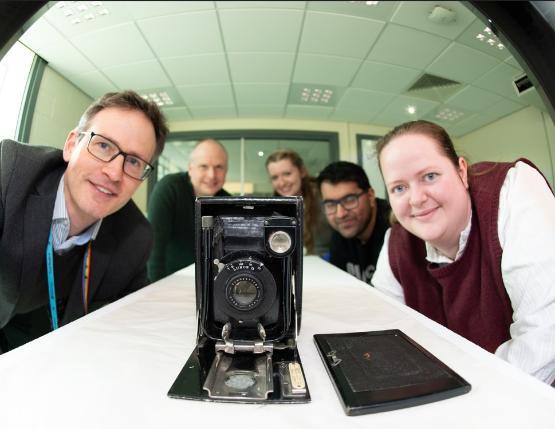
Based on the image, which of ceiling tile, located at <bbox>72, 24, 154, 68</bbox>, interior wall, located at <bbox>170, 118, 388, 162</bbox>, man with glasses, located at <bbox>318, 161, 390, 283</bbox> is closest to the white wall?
ceiling tile, located at <bbox>72, 24, 154, 68</bbox>

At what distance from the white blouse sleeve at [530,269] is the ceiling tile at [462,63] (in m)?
0.41

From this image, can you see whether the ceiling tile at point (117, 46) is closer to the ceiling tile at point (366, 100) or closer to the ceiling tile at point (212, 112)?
the ceiling tile at point (212, 112)

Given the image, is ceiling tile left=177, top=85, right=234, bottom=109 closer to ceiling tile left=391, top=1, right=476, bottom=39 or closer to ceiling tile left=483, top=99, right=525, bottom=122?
ceiling tile left=391, top=1, right=476, bottom=39

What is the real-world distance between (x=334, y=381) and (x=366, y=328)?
0.24 metres

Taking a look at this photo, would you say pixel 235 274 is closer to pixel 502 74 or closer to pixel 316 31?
pixel 502 74

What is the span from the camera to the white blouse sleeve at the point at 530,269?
0.50 meters

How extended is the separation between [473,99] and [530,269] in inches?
26.7

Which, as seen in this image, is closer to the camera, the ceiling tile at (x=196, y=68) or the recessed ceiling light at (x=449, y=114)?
the recessed ceiling light at (x=449, y=114)

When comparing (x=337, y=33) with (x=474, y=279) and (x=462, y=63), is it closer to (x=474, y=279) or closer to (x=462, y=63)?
(x=462, y=63)

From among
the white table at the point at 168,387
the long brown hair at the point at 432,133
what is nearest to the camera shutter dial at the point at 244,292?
the white table at the point at 168,387

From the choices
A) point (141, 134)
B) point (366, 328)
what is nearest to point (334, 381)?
point (366, 328)

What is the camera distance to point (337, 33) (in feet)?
4.23

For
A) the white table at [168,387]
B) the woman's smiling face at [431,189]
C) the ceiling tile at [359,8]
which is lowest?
the white table at [168,387]

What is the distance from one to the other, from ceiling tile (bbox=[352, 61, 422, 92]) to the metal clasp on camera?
138 centimetres
